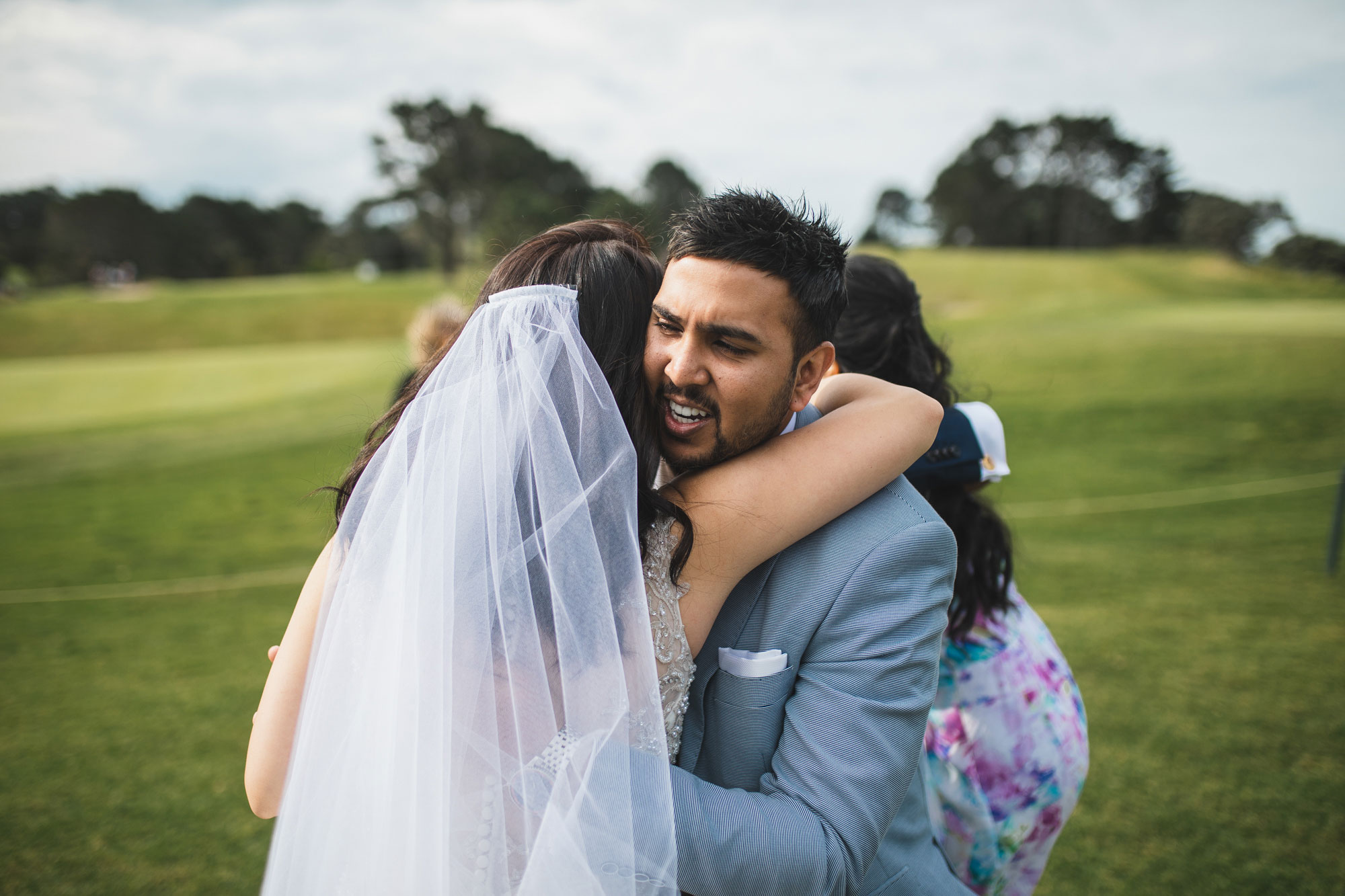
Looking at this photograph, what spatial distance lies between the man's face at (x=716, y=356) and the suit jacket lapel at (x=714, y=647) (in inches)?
10.4

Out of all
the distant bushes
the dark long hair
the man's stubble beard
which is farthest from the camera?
the distant bushes

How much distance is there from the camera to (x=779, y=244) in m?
1.62

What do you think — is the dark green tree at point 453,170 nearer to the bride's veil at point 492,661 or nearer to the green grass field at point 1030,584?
the green grass field at point 1030,584

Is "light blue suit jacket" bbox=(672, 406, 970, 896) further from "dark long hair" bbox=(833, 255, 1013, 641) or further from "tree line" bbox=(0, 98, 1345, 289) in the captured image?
"tree line" bbox=(0, 98, 1345, 289)

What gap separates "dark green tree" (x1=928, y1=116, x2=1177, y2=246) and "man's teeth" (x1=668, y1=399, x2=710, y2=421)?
68.2 m

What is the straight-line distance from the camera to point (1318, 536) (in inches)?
284

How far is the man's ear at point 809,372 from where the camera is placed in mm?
1760

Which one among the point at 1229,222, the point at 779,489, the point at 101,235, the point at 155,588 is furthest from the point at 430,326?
the point at 101,235

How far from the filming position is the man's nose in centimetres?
160

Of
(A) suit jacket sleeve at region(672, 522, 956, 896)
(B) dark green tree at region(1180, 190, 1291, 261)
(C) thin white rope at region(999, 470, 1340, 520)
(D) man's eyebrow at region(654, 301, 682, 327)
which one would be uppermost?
(B) dark green tree at region(1180, 190, 1291, 261)

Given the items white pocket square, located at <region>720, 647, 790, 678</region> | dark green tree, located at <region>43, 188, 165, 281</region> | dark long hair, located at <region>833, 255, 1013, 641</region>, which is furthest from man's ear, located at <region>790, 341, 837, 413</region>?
dark green tree, located at <region>43, 188, 165, 281</region>

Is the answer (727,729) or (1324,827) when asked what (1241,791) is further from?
(727,729)

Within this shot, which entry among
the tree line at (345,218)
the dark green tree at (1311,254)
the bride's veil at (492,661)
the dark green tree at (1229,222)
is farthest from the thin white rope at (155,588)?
the dark green tree at (1229,222)

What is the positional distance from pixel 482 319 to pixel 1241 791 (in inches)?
152
